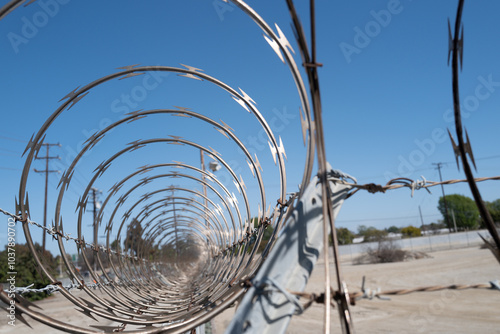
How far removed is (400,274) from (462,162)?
17328 millimetres

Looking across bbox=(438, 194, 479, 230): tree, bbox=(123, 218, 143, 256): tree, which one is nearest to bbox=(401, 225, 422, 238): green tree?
bbox=(438, 194, 479, 230): tree

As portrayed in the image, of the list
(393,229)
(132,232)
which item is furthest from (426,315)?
(393,229)

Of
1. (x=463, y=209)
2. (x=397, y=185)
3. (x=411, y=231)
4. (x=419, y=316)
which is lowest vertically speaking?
(x=419, y=316)

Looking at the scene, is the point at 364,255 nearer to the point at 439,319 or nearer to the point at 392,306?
the point at 392,306

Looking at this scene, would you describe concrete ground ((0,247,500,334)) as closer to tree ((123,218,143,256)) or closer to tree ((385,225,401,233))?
tree ((123,218,143,256))

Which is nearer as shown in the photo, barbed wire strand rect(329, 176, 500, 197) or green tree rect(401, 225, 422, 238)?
barbed wire strand rect(329, 176, 500, 197)

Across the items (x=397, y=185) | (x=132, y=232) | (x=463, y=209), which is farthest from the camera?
(x=463, y=209)

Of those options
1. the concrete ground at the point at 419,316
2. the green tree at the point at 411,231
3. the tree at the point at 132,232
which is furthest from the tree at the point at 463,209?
the tree at the point at 132,232

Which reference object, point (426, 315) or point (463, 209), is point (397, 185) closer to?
point (426, 315)

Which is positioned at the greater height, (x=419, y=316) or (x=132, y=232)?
(x=132, y=232)

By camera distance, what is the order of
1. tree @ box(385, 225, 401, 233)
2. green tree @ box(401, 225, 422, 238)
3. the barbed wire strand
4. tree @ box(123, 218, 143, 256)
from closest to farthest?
the barbed wire strand → tree @ box(123, 218, 143, 256) → green tree @ box(401, 225, 422, 238) → tree @ box(385, 225, 401, 233)

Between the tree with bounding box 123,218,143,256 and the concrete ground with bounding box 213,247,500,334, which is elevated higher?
the tree with bounding box 123,218,143,256

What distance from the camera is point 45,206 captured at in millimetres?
31641

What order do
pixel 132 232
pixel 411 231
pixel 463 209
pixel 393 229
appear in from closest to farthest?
pixel 132 232 < pixel 463 209 < pixel 411 231 < pixel 393 229
